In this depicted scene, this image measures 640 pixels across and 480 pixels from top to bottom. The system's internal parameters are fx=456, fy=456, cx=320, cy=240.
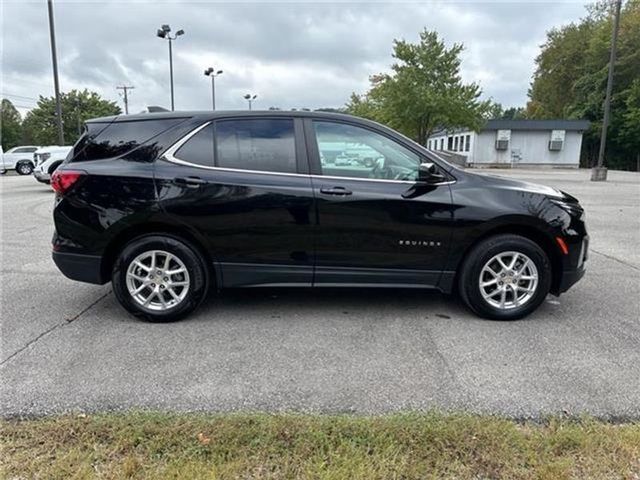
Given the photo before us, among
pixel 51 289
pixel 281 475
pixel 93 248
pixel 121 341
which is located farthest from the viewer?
pixel 51 289

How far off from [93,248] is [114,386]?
1.44m

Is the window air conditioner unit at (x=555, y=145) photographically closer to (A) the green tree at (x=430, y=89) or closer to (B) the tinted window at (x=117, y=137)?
(A) the green tree at (x=430, y=89)

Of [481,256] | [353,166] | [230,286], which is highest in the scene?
[353,166]

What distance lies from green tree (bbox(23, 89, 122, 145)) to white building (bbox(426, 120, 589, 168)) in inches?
1819

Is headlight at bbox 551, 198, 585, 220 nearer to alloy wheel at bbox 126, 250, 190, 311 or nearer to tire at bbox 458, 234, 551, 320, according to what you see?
tire at bbox 458, 234, 551, 320

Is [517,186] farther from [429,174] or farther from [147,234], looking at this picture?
[147,234]

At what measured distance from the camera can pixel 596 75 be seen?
41.1 metres

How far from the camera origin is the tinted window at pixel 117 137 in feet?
12.8

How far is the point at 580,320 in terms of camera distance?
161 inches

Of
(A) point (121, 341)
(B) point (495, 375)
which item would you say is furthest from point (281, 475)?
(A) point (121, 341)

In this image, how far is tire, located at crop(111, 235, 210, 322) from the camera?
12.6 ft

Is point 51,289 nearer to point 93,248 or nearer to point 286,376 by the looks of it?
point 93,248

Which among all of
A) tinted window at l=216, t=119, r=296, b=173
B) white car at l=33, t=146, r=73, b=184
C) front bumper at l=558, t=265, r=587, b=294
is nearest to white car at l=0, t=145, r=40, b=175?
white car at l=33, t=146, r=73, b=184

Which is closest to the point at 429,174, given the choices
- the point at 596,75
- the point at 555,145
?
the point at 555,145
